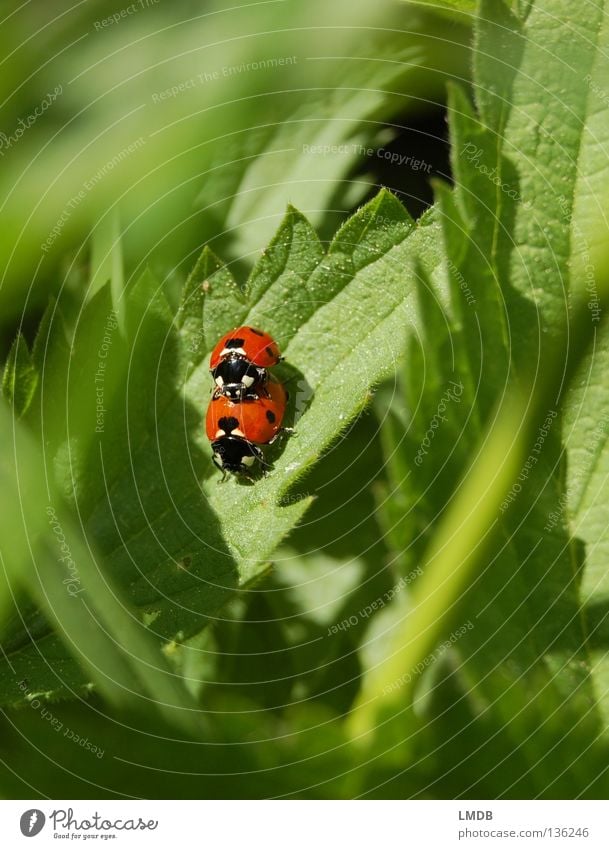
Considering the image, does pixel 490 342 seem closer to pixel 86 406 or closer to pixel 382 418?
pixel 382 418

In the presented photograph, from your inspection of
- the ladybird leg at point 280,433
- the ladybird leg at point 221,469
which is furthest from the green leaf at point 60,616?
the ladybird leg at point 280,433

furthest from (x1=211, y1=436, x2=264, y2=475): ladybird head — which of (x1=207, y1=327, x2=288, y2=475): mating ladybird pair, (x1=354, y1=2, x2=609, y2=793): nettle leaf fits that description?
(x1=354, y1=2, x2=609, y2=793): nettle leaf

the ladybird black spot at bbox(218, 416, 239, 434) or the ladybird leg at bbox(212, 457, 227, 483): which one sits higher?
the ladybird black spot at bbox(218, 416, 239, 434)

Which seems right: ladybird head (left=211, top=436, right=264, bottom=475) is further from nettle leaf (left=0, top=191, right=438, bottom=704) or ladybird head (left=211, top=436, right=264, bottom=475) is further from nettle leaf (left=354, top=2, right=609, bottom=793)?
nettle leaf (left=354, top=2, right=609, bottom=793)

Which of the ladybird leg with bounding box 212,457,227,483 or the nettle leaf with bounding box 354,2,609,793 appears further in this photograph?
the ladybird leg with bounding box 212,457,227,483

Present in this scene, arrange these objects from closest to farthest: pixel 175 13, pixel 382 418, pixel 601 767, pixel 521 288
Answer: pixel 601 767 → pixel 521 288 → pixel 382 418 → pixel 175 13

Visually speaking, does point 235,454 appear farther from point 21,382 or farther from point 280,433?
point 21,382

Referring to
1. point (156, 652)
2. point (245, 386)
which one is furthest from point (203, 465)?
point (156, 652)
